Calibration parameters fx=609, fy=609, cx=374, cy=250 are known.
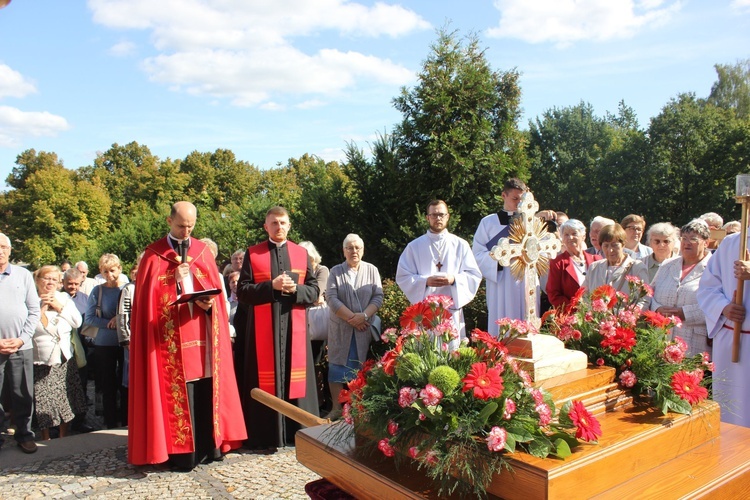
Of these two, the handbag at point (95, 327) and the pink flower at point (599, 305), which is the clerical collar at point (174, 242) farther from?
the pink flower at point (599, 305)

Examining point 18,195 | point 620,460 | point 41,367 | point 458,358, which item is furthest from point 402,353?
point 18,195

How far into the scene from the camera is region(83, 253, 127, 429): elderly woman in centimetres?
686

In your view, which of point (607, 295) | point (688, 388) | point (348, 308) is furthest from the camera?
point (348, 308)

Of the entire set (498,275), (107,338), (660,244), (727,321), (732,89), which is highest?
(732,89)

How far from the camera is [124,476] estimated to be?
5.14 m

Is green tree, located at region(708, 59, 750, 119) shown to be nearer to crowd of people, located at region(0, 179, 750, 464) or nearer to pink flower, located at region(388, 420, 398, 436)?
crowd of people, located at region(0, 179, 750, 464)

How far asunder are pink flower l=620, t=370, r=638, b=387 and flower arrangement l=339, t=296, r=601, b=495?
0.58m

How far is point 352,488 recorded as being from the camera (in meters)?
2.12

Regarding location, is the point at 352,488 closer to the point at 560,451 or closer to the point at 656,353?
the point at 560,451

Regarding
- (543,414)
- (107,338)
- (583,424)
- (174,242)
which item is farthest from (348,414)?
(107,338)

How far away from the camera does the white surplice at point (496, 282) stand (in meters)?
5.83

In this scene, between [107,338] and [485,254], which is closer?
[485,254]

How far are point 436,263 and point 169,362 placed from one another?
110 inches

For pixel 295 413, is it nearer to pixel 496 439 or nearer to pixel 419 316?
pixel 419 316
